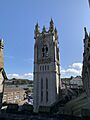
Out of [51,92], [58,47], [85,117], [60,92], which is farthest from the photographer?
[58,47]

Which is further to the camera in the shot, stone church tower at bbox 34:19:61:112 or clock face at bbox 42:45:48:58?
clock face at bbox 42:45:48:58

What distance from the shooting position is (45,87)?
70688mm

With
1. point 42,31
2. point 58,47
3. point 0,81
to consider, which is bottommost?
point 0,81

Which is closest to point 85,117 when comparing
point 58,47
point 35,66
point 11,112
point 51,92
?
point 11,112

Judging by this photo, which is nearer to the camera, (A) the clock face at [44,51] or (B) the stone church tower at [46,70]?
(B) the stone church tower at [46,70]

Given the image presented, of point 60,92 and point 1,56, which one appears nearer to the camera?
point 1,56

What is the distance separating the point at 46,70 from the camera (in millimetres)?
72375

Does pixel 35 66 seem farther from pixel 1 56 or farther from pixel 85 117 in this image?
pixel 85 117

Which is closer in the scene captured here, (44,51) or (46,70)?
(46,70)

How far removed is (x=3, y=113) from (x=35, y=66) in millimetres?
57468

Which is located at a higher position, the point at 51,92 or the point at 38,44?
the point at 38,44

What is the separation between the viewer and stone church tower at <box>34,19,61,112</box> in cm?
6900

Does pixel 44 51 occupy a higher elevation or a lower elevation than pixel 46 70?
higher

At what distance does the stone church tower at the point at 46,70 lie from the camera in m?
69.0
